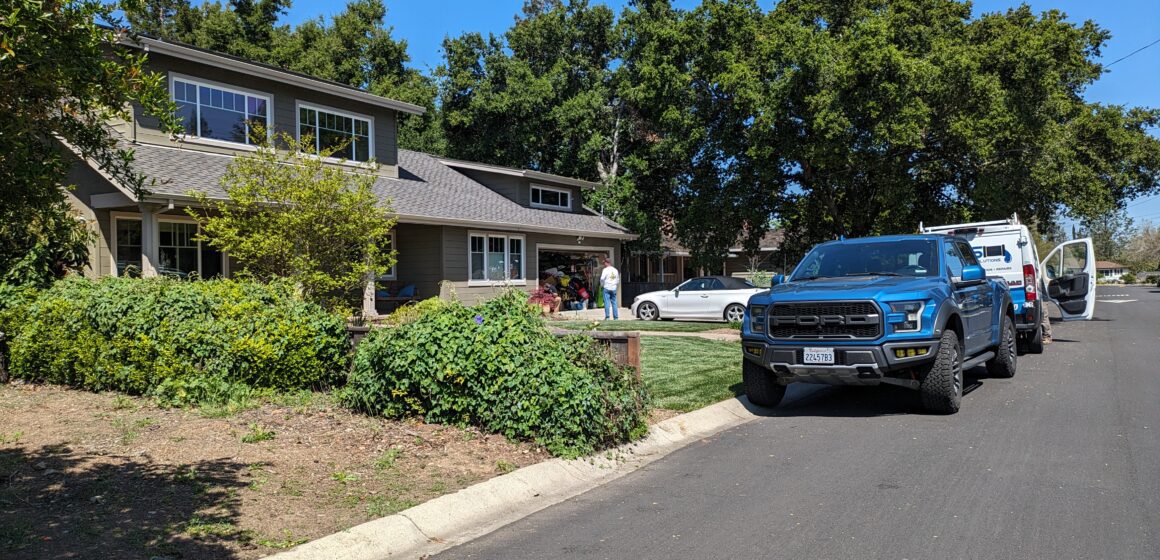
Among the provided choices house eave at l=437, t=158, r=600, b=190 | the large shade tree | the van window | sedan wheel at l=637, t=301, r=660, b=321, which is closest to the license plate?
the van window

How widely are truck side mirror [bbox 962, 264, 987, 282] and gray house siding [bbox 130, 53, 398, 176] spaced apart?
12.9m

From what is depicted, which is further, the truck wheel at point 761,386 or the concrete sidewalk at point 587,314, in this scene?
the concrete sidewalk at point 587,314

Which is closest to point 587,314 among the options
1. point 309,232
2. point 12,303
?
point 309,232

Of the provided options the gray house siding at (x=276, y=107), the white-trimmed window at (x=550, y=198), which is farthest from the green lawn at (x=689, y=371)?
the white-trimmed window at (x=550, y=198)

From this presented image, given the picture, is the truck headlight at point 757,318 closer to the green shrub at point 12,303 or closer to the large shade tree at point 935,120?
the green shrub at point 12,303

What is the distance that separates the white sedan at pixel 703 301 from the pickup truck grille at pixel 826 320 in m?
11.6

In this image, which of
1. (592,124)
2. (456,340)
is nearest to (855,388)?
(456,340)

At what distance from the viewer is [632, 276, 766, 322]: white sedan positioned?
2023 cm

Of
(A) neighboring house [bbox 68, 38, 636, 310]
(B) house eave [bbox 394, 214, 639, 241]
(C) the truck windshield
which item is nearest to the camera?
(C) the truck windshield

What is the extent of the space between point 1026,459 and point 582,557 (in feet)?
13.6

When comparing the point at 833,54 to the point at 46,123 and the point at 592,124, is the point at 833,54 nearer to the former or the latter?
the point at 592,124

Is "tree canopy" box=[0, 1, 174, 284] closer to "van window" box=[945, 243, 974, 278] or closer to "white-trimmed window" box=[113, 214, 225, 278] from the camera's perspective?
"van window" box=[945, 243, 974, 278]

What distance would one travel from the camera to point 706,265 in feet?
102

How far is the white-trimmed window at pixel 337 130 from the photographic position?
63.0 feet
